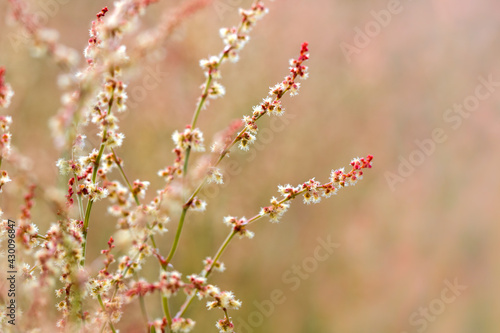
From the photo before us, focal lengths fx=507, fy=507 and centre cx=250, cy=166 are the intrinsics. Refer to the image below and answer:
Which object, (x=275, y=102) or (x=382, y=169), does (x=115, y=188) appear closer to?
(x=275, y=102)

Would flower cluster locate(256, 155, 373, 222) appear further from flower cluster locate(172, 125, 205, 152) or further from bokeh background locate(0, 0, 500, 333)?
bokeh background locate(0, 0, 500, 333)

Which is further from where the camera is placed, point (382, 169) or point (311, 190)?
point (382, 169)

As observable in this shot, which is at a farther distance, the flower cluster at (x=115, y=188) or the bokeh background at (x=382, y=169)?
Result: the bokeh background at (x=382, y=169)

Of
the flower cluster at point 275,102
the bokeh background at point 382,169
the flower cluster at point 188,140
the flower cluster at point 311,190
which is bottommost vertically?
the flower cluster at point 311,190

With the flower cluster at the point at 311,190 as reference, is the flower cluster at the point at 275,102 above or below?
above

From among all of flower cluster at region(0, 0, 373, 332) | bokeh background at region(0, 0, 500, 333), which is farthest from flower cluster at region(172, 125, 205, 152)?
bokeh background at region(0, 0, 500, 333)

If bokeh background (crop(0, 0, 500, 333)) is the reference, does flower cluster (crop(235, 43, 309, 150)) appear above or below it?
below

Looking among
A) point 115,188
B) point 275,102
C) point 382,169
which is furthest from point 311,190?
point 382,169

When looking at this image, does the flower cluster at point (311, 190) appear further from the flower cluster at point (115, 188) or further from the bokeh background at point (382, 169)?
the bokeh background at point (382, 169)

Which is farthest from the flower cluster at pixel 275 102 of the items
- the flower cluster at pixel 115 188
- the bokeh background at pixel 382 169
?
the bokeh background at pixel 382 169

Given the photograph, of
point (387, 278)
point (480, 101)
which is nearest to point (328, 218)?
point (387, 278)

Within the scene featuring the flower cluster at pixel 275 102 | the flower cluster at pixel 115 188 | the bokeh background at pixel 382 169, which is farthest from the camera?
the bokeh background at pixel 382 169

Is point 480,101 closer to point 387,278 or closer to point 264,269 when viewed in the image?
point 387,278
